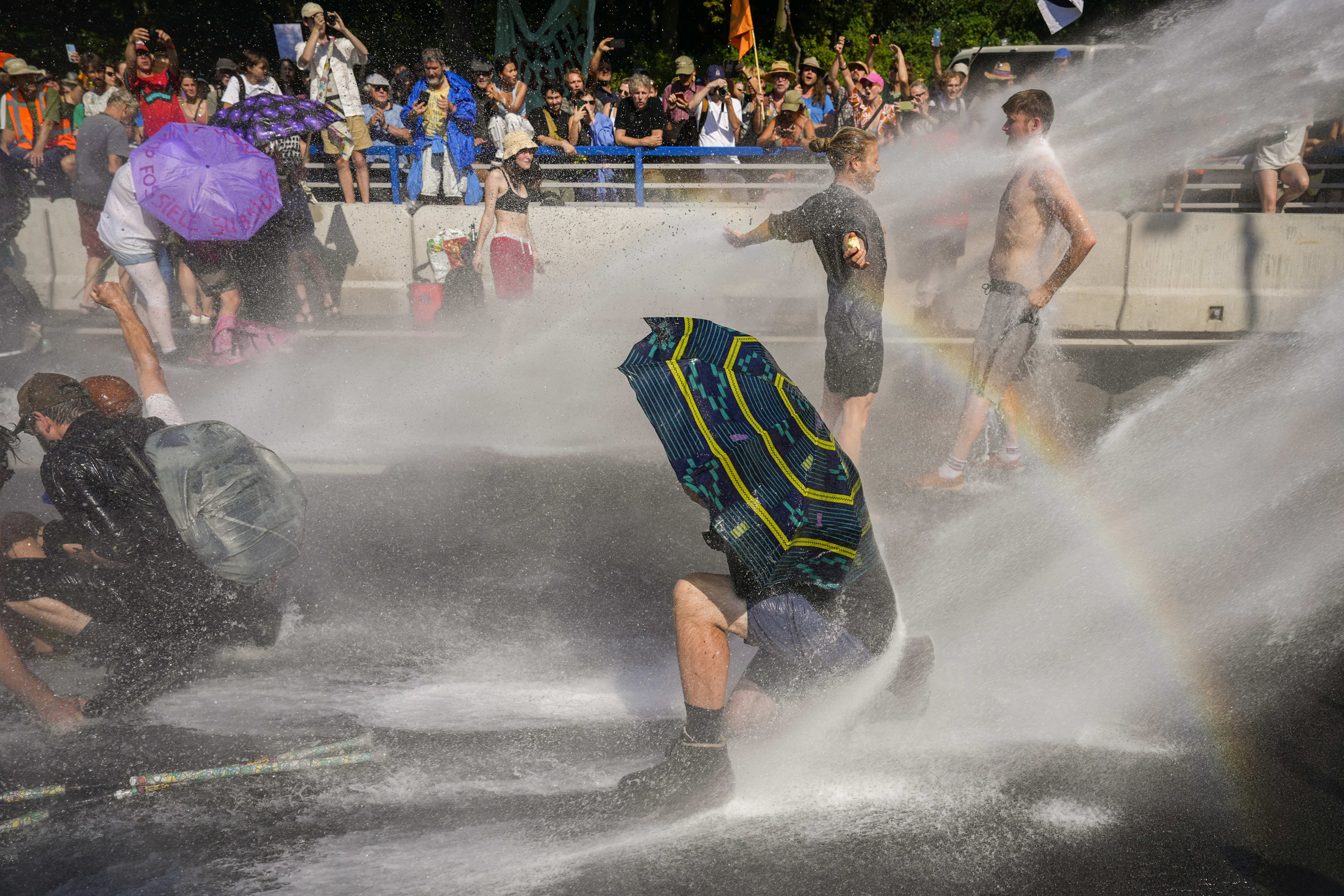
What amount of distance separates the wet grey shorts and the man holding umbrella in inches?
115

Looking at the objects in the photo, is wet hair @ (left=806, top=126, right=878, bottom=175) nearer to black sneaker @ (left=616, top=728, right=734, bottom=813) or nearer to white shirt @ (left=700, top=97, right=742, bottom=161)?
black sneaker @ (left=616, top=728, right=734, bottom=813)

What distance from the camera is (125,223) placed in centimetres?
808

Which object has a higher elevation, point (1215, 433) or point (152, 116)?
point (152, 116)

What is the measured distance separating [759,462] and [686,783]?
41.6 inches

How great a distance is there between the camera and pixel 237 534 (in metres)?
3.90

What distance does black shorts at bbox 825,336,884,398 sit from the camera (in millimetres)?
5477

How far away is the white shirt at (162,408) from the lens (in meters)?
4.52

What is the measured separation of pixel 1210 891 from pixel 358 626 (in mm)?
3208

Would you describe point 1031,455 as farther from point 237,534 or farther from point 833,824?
point 237,534

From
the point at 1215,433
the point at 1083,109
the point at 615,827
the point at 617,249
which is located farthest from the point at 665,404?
the point at 1083,109

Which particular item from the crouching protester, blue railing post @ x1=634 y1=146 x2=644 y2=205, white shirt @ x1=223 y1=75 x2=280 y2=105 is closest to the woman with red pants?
blue railing post @ x1=634 y1=146 x2=644 y2=205

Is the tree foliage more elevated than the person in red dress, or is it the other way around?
the tree foliage

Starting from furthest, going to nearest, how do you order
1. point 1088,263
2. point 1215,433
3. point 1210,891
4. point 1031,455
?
point 1088,263 < point 1031,455 < point 1215,433 < point 1210,891

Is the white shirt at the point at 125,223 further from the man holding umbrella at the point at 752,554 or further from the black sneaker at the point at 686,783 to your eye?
the black sneaker at the point at 686,783
